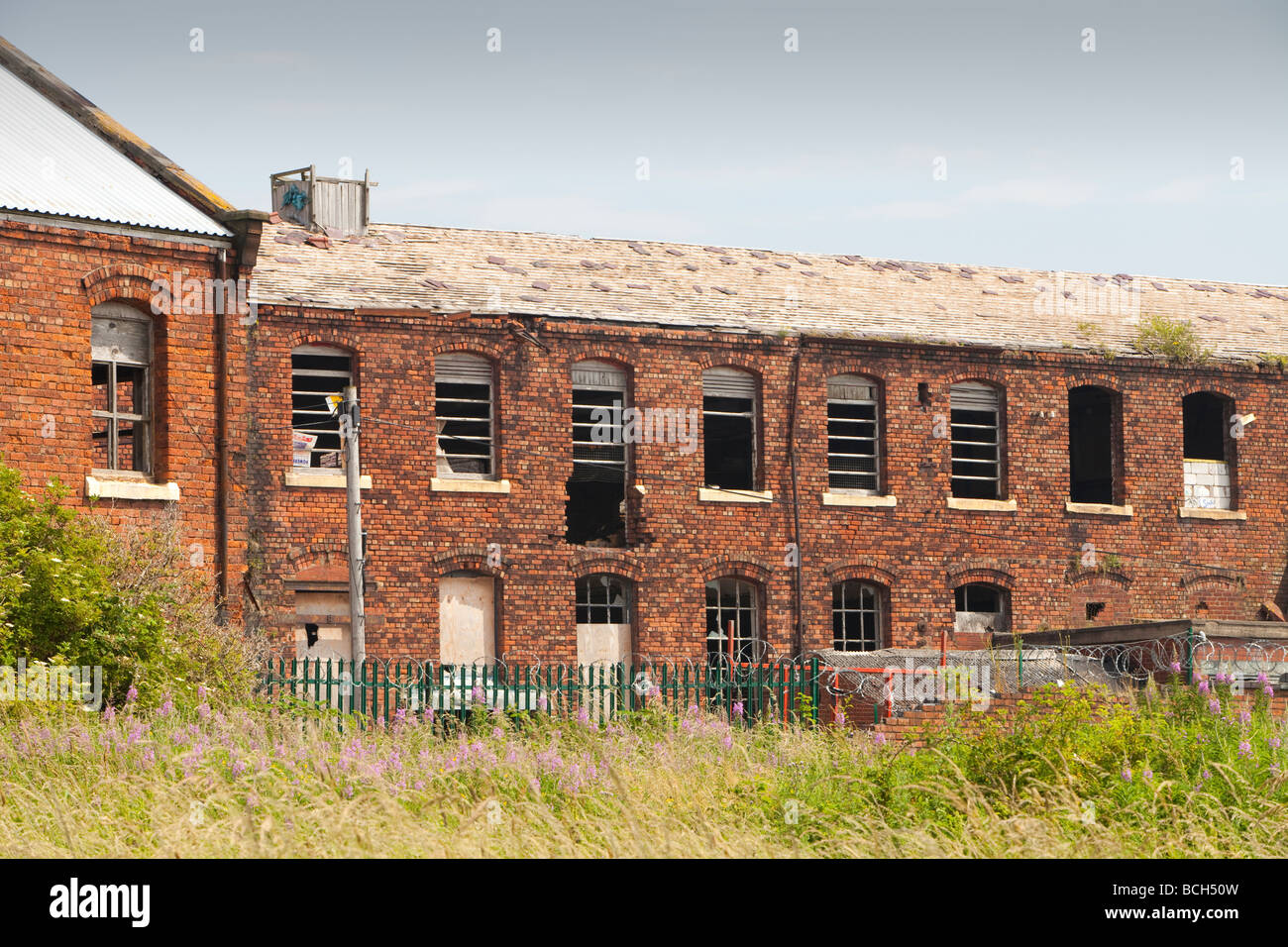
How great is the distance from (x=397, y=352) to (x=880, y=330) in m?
7.91

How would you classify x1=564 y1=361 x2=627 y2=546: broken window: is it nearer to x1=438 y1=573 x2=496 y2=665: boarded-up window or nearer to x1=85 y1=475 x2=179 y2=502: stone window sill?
x1=438 y1=573 x2=496 y2=665: boarded-up window

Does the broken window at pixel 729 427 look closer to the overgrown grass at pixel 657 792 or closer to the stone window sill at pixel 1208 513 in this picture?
the stone window sill at pixel 1208 513

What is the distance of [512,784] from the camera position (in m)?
11.2

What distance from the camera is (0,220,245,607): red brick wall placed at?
18312mm

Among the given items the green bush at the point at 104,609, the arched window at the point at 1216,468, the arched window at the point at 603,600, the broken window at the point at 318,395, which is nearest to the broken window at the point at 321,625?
the broken window at the point at 318,395

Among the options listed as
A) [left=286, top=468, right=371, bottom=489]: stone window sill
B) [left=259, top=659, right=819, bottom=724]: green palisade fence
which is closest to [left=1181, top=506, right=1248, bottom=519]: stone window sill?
[left=259, top=659, right=819, bottom=724]: green palisade fence

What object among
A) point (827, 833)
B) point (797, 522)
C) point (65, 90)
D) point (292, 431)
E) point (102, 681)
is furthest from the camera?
point (797, 522)

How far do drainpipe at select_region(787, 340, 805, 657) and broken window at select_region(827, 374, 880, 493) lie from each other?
2.39 ft

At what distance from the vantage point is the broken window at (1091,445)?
28.8 metres

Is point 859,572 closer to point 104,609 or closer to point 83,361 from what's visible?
point 83,361

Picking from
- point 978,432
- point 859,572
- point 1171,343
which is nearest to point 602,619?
point 859,572

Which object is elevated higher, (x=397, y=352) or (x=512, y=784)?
Result: (x=397, y=352)

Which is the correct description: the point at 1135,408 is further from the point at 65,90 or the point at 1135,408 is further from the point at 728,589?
the point at 65,90
